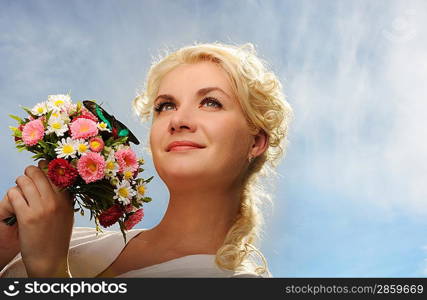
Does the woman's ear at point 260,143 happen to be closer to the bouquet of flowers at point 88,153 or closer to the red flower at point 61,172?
the bouquet of flowers at point 88,153

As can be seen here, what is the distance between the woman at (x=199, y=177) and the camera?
189 inches

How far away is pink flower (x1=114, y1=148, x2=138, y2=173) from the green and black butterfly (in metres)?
0.18

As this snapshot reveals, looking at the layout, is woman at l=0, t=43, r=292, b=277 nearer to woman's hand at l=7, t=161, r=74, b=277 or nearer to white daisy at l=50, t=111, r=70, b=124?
woman's hand at l=7, t=161, r=74, b=277

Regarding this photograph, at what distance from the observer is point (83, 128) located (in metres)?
4.39

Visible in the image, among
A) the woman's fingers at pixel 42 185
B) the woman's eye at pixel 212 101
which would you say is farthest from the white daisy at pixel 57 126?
the woman's eye at pixel 212 101

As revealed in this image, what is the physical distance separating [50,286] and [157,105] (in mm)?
2214

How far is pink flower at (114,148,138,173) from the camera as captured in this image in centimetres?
445

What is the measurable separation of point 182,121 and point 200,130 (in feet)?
0.64

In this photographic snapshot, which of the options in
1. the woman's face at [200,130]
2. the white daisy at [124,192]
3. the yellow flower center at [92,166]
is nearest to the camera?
the yellow flower center at [92,166]

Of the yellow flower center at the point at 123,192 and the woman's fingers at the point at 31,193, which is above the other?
the yellow flower center at the point at 123,192

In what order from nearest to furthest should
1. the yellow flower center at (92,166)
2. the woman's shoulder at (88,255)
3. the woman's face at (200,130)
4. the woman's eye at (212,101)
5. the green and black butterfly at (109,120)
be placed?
the yellow flower center at (92,166)
the green and black butterfly at (109,120)
the woman's face at (200,130)
the woman's shoulder at (88,255)
the woman's eye at (212,101)

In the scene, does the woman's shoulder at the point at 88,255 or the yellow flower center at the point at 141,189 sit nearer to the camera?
the yellow flower center at the point at 141,189

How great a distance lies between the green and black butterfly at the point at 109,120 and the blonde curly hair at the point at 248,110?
1204mm

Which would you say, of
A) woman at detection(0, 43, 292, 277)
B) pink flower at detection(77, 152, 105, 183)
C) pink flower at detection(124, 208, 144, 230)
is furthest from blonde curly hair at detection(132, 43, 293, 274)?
pink flower at detection(77, 152, 105, 183)
